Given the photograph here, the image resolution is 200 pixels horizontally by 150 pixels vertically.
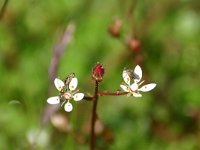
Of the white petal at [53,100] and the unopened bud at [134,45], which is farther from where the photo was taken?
the unopened bud at [134,45]

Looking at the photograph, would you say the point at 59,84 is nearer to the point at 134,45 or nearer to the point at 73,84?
the point at 73,84

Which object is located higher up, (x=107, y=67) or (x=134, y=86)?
(x=107, y=67)

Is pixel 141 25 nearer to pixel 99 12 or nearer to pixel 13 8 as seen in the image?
pixel 99 12

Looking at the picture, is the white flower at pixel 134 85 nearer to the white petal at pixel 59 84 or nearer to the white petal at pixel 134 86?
the white petal at pixel 134 86

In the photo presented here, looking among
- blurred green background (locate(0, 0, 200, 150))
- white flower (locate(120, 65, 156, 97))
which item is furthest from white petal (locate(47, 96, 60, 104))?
blurred green background (locate(0, 0, 200, 150))

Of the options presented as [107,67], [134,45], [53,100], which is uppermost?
[107,67]

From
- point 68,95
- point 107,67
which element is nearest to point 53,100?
point 68,95

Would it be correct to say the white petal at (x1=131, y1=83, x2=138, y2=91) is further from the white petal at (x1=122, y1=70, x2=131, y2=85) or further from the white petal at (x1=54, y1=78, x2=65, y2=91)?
the white petal at (x1=54, y1=78, x2=65, y2=91)

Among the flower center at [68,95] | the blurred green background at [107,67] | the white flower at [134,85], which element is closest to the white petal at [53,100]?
the flower center at [68,95]
